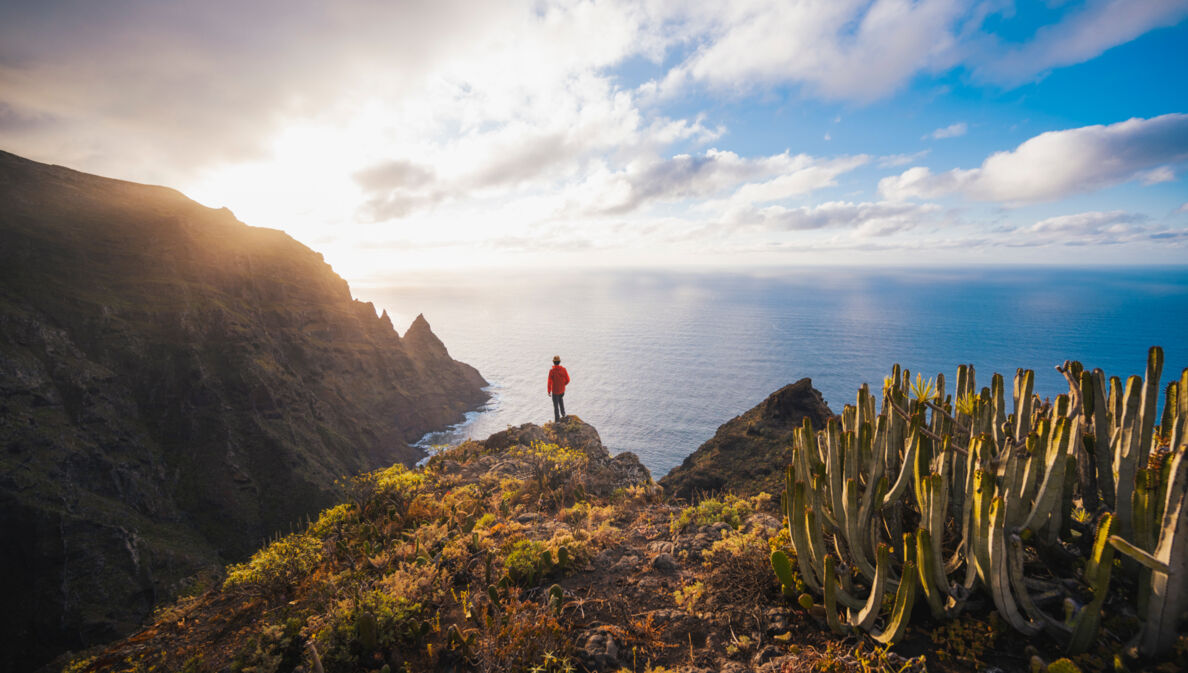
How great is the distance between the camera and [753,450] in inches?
731

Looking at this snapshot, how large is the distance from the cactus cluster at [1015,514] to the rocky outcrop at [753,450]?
11.0m

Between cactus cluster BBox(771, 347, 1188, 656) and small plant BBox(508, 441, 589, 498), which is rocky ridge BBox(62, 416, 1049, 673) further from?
small plant BBox(508, 441, 589, 498)

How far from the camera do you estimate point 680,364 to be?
121438mm

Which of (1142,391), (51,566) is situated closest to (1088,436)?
(1142,391)

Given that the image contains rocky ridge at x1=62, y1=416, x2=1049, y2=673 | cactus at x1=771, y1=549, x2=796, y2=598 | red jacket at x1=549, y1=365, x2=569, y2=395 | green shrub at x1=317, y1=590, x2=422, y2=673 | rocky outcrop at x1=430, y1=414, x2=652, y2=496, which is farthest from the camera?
red jacket at x1=549, y1=365, x2=569, y2=395

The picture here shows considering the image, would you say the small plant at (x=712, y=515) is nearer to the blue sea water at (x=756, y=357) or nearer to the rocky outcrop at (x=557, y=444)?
the rocky outcrop at (x=557, y=444)

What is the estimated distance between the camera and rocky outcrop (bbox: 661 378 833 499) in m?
16.7

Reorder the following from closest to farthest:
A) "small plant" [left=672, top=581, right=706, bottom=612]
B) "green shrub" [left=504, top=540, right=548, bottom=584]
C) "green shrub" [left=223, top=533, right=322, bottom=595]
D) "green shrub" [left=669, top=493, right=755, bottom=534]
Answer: "small plant" [left=672, top=581, right=706, bottom=612] < "green shrub" [left=504, top=540, right=548, bottom=584] < "green shrub" [left=223, top=533, right=322, bottom=595] < "green shrub" [left=669, top=493, right=755, bottom=534]

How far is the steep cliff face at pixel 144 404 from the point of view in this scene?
4731 cm

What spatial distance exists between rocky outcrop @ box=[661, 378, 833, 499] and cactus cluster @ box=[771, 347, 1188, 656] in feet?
36.0

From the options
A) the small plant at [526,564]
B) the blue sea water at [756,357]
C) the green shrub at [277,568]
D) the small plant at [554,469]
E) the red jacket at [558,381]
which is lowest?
the blue sea water at [756,357]

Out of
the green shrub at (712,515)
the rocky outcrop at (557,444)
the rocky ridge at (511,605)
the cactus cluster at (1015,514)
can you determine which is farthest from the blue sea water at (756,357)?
the cactus cluster at (1015,514)

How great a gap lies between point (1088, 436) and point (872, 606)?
2.90 m

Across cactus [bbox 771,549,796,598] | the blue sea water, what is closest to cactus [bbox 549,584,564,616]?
cactus [bbox 771,549,796,598]
